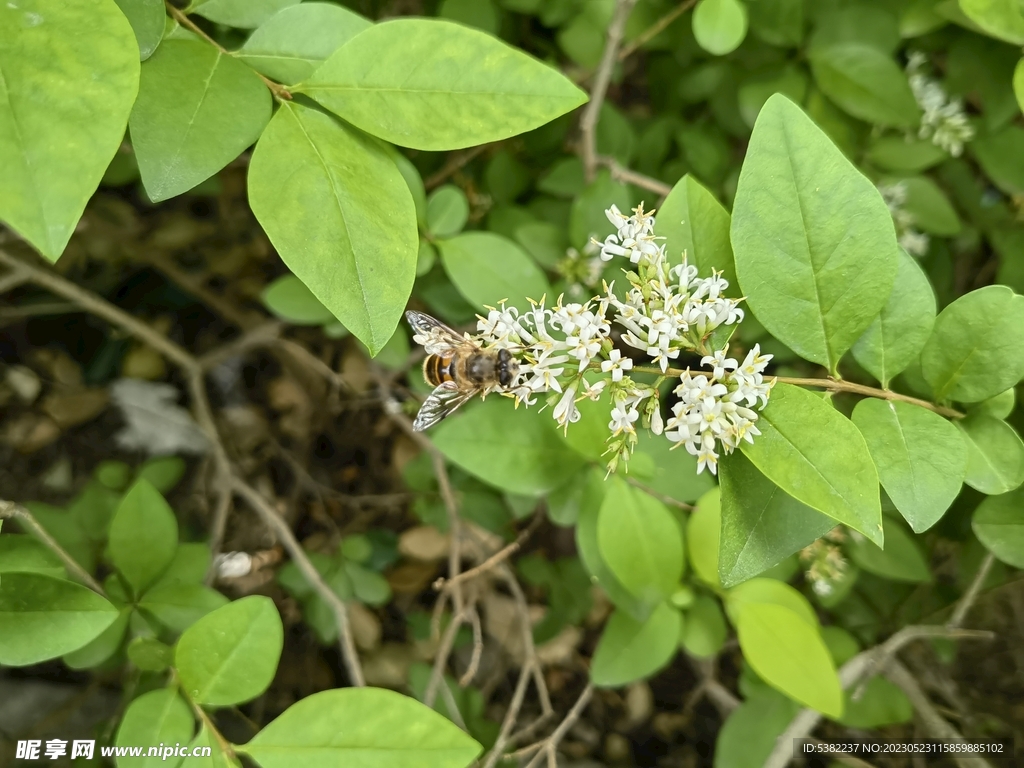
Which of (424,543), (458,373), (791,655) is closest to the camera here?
(458,373)

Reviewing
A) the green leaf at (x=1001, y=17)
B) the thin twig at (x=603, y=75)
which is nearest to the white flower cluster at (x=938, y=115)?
the green leaf at (x=1001, y=17)

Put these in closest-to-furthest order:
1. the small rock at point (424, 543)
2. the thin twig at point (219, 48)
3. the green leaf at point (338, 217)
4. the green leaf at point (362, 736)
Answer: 1. the green leaf at point (338, 217)
2. the thin twig at point (219, 48)
3. the green leaf at point (362, 736)
4. the small rock at point (424, 543)

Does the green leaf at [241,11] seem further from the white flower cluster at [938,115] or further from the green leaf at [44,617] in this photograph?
the white flower cluster at [938,115]

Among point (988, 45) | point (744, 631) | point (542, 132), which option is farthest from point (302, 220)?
point (988, 45)

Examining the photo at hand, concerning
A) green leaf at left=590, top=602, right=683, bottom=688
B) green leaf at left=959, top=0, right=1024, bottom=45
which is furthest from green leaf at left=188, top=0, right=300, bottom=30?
green leaf at left=590, top=602, right=683, bottom=688

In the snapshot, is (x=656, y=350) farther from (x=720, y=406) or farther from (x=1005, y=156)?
(x=1005, y=156)

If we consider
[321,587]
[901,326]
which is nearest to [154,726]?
[321,587]
